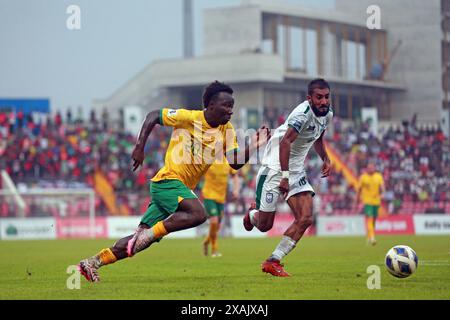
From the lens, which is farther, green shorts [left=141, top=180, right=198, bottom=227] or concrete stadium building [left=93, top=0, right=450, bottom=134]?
concrete stadium building [left=93, top=0, right=450, bottom=134]

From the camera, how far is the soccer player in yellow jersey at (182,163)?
41.7 feet

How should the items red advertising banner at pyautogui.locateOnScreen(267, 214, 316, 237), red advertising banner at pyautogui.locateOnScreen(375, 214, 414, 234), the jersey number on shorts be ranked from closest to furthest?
1. the jersey number on shorts
2. red advertising banner at pyautogui.locateOnScreen(267, 214, 316, 237)
3. red advertising banner at pyautogui.locateOnScreen(375, 214, 414, 234)

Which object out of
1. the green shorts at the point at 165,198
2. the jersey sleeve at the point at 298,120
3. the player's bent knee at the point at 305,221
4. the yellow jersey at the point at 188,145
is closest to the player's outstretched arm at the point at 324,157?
the player's bent knee at the point at 305,221

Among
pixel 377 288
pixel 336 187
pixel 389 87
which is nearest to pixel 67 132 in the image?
pixel 336 187

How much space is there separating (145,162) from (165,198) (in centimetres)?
3106

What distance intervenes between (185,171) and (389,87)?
47.2 metres

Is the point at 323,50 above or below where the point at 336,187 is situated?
above

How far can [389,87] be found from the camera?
58.9m

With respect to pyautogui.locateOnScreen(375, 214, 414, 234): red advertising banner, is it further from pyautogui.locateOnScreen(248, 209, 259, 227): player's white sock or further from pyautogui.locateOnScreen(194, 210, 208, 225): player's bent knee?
pyautogui.locateOnScreen(194, 210, 208, 225): player's bent knee

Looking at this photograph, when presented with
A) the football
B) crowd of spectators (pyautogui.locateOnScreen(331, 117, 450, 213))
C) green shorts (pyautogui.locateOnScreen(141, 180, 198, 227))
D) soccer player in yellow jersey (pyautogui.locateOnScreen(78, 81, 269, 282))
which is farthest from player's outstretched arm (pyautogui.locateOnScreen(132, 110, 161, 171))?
crowd of spectators (pyautogui.locateOnScreen(331, 117, 450, 213))

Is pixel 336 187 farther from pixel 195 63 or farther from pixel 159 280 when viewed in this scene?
pixel 159 280

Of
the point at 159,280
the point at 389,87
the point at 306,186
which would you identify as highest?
the point at 389,87

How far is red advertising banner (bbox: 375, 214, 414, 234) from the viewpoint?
40.4m

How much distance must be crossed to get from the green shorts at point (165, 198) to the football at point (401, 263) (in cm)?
290
